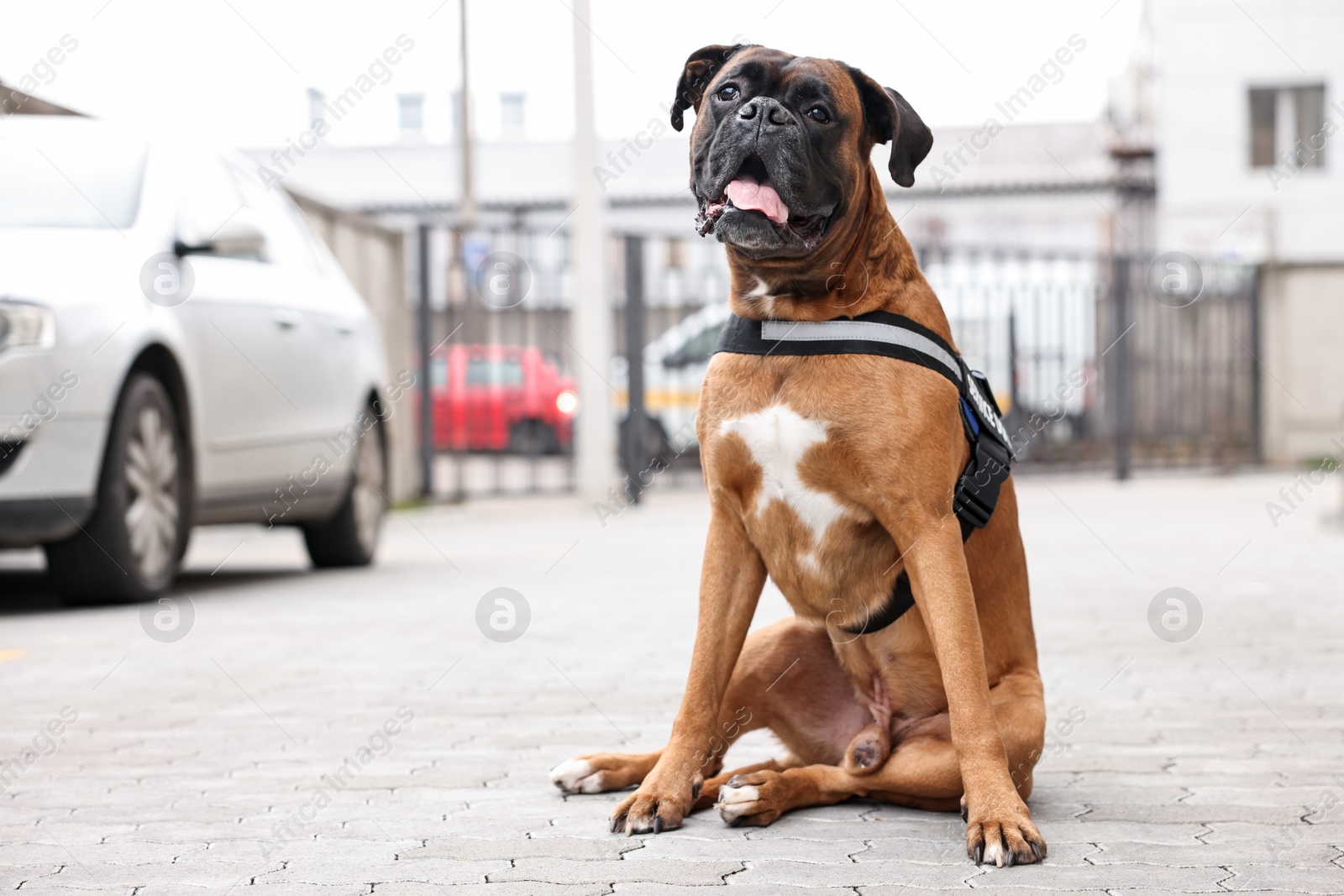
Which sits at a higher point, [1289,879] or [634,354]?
[634,354]

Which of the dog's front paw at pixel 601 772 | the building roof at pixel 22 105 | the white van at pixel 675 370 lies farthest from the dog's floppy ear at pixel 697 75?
the white van at pixel 675 370

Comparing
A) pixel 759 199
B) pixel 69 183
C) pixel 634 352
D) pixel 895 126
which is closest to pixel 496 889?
pixel 759 199

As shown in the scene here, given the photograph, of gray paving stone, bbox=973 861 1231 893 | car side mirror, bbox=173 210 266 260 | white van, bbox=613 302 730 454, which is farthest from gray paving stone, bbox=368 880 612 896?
white van, bbox=613 302 730 454

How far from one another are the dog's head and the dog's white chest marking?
→ 35cm

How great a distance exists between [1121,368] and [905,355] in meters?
15.0

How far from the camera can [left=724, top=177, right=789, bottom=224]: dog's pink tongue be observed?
305 cm

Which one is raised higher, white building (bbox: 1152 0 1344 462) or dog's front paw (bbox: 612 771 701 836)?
white building (bbox: 1152 0 1344 462)

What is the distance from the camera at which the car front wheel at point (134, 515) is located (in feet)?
19.9

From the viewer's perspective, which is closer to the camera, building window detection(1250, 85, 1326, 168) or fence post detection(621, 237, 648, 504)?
fence post detection(621, 237, 648, 504)

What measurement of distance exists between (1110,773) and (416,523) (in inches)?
369

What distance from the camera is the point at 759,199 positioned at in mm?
3080

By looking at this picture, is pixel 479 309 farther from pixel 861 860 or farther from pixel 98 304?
pixel 861 860

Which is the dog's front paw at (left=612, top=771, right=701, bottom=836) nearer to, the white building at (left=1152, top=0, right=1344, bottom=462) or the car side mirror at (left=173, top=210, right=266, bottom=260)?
the car side mirror at (left=173, top=210, right=266, bottom=260)

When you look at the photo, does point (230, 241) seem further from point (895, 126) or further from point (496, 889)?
point (496, 889)
